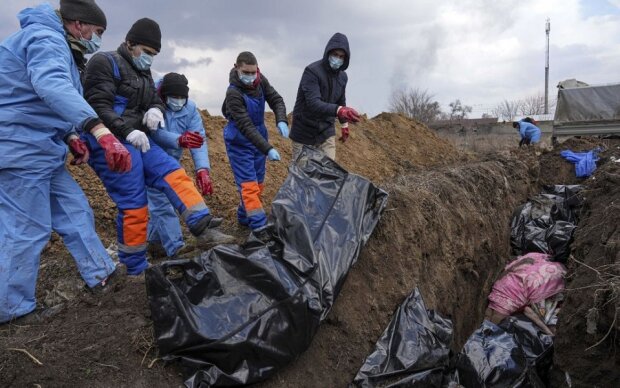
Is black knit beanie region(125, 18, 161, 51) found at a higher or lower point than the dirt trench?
higher

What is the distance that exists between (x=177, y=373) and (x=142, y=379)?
0.55ft

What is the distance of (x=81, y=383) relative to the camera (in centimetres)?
201

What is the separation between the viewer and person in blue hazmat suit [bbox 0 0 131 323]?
2355 mm

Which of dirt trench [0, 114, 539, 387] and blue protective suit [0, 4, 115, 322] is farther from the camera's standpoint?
blue protective suit [0, 4, 115, 322]

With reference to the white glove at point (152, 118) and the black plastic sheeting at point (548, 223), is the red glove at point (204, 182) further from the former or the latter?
the black plastic sheeting at point (548, 223)

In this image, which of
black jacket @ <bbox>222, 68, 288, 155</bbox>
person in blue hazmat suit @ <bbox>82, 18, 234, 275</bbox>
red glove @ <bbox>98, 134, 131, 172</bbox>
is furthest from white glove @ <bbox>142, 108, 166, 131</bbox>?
black jacket @ <bbox>222, 68, 288, 155</bbox>

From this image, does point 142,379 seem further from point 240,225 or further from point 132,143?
point 240,225

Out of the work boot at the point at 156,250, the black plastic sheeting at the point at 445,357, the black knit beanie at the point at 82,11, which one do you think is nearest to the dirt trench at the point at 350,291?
the black plastic sheeting at the point at 445,357

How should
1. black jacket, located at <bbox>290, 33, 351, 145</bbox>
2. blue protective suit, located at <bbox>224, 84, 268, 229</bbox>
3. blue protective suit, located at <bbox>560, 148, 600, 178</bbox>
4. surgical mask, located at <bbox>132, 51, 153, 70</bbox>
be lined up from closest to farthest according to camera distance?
surgical mask, located at <bbox>132, 51, 153, 70</bbox>
blue protective suit, located at <bbox>224, 84, 268, 229</bbox>
black jacket, located at <bbox>290, 33, 351, 145</bbox>
blue protective suit, located at <bbox>560, 148, 600, 178</bbox>

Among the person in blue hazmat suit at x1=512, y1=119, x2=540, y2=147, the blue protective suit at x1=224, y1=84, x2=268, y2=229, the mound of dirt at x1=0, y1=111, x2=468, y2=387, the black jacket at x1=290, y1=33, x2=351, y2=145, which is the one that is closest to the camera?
the mound of dirt at x1=0, y1=111, x2=468, y2=387

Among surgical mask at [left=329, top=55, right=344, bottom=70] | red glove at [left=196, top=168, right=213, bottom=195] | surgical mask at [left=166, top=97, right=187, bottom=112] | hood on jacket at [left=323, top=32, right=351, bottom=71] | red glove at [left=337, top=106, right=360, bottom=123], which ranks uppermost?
hood on jacket at [left=323, top=32, right=351, bottom=71]

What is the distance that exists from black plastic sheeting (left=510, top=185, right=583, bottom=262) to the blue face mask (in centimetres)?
425

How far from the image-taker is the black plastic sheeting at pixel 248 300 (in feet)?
6.86

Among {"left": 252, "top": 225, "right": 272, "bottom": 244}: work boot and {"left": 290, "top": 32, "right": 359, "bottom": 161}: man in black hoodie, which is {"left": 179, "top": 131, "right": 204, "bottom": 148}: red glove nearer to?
{"left": 252, "top": 225, "right": 272, "bottom": 244}: work boot
